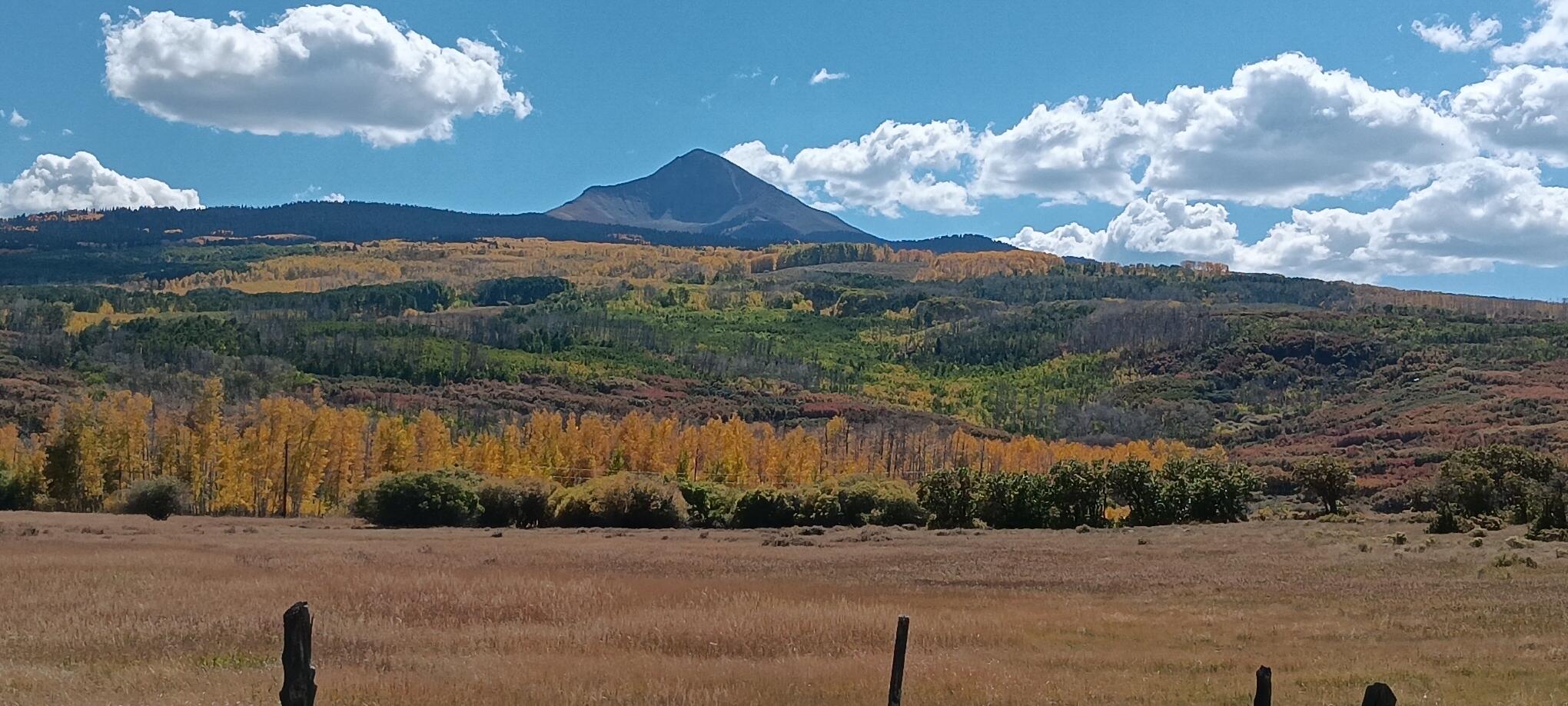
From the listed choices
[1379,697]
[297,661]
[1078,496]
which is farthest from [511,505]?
[1379,697]

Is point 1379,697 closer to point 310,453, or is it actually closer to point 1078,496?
point 1078,496

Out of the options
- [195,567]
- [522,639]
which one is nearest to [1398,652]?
[522,639]

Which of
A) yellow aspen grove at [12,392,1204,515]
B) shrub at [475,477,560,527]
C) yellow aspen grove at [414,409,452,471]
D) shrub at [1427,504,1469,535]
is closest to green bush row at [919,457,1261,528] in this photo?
yellow aspen grove at [12,392,1204,515]

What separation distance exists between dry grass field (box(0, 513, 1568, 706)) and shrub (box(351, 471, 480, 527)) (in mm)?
35119

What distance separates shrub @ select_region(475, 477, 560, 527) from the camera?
275 ft

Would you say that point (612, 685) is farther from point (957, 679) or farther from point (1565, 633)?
point (1565, 633)

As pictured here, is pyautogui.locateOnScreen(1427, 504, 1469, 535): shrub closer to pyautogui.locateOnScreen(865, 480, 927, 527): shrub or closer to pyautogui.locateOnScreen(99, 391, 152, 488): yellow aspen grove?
pyautogui.locateOnScreen(865, 480, 927, 527): shrub

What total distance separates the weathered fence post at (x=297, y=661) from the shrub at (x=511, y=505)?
7348 cm

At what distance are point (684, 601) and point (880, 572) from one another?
14.8 m

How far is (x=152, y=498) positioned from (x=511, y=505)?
24041 mm

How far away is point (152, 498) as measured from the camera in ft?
261

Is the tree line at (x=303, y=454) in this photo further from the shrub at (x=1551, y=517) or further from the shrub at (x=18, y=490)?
the shrub at (x=1551, y=517)

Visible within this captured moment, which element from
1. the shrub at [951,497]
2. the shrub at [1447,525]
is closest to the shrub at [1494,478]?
the shrub at [1447,525]

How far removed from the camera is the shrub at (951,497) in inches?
3150
